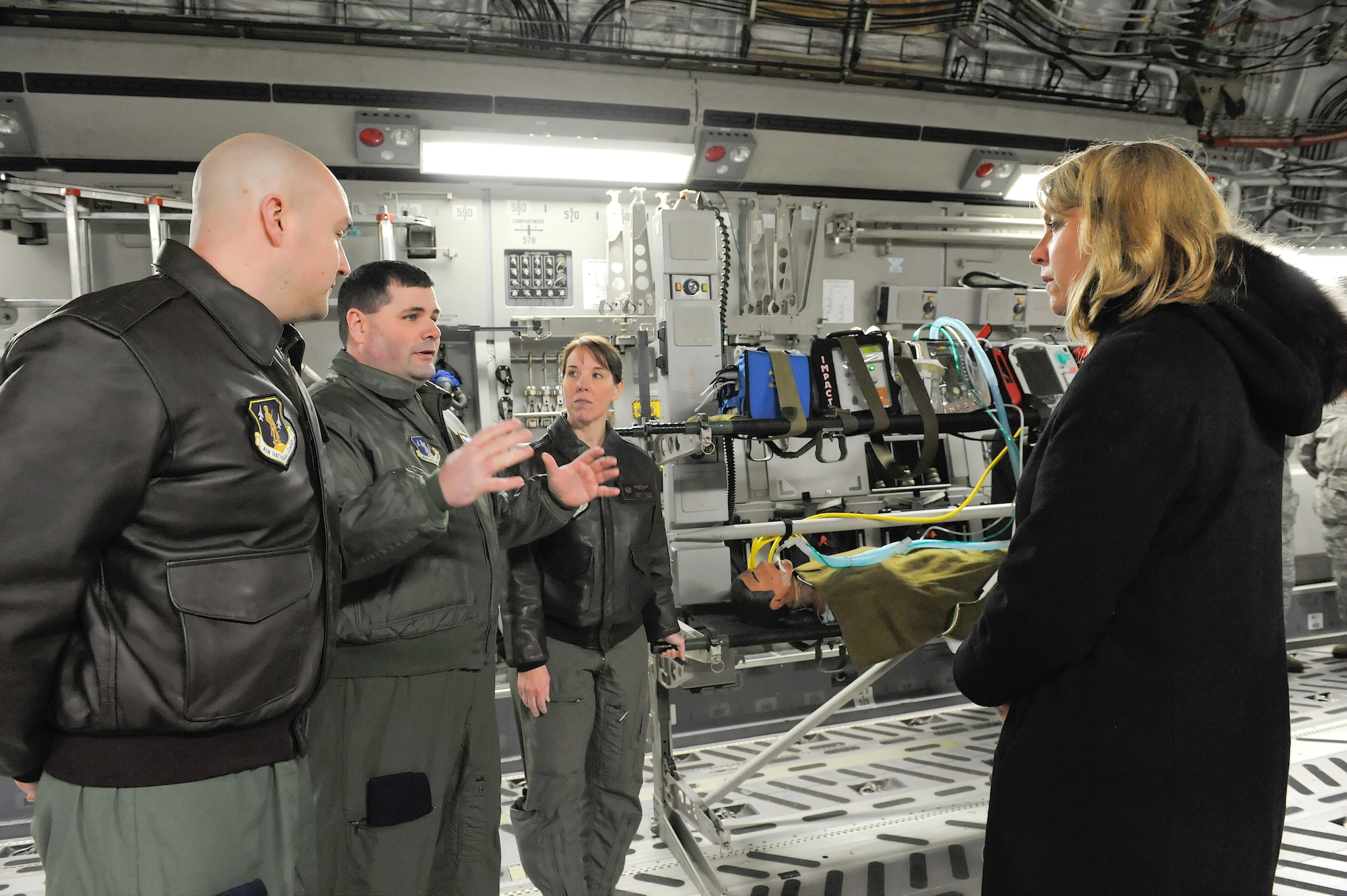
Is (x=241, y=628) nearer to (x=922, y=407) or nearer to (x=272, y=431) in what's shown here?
(x=272, y=431)

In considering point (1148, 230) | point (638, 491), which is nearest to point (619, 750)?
point (638, 491)

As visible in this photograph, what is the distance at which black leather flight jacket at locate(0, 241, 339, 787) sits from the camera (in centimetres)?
104

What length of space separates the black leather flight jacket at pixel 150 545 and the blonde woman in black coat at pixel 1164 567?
1198mm

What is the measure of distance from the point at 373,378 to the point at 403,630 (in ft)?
2.31

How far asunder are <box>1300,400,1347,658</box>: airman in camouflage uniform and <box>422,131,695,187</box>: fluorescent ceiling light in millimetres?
5006

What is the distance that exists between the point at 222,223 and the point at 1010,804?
1.68 meters

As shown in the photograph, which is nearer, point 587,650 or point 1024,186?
point 587,650

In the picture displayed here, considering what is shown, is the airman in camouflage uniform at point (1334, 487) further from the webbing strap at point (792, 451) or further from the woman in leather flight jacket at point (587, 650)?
the woman in leather flight jacket at point (587, 650)

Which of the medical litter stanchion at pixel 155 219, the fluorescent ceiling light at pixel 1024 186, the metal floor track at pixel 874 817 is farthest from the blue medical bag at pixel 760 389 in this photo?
the fluorescent ceiling light at pixel 1024 186

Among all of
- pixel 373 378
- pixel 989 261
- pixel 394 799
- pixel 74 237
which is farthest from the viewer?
pixel 989 261

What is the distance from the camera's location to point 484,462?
161cm

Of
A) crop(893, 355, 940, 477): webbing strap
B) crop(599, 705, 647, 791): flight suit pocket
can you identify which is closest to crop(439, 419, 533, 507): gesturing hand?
crop(599, 705, 647, 791): flight suit pocket

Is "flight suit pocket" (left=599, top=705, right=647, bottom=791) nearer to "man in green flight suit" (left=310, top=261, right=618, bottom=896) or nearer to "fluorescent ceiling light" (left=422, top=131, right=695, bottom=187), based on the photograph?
"man in green flight suit" (left=310, top=261, right=618, bottom=896)

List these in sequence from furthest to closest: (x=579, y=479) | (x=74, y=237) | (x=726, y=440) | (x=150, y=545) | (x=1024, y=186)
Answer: (x=1024, y=186) < (x=74, y=237) < (x=726, y=440) < (x=579, y=479) < (x=150, y=545)
